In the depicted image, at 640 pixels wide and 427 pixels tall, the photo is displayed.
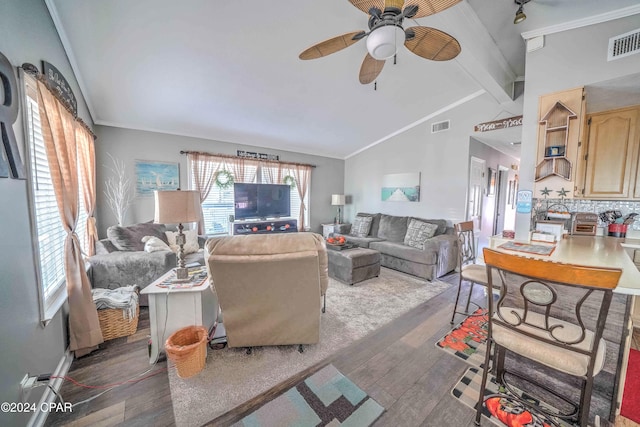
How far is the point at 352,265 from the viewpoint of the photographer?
336cm

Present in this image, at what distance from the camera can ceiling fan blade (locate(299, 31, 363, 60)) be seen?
1698mm

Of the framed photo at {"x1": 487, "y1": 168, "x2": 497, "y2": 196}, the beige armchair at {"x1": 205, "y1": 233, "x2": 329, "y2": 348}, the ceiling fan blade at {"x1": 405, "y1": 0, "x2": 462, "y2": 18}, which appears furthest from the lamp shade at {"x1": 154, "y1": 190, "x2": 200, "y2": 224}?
the framed photo at {"x1": 487, "y1": 168, "x2": 497, "y2": 196}

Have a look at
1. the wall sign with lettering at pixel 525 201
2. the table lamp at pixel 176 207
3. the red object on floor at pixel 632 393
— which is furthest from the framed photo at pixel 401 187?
the table lamp at pixel 176 207

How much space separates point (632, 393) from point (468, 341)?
3.15 feet

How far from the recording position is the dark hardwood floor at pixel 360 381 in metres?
1.37

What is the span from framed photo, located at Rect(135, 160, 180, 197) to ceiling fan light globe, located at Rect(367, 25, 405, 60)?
4047mm

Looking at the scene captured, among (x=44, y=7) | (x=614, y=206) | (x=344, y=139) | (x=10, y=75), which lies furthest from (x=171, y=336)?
(x=344, y=139)

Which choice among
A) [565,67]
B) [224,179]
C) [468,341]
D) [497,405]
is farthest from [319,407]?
[224,179]

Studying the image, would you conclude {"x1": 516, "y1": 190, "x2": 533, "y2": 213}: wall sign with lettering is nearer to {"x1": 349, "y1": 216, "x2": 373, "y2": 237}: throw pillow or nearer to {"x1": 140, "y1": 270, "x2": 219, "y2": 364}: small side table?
{"x1": 349, "y1": 216, "x2": 373, "y2": 237}: throw pillow

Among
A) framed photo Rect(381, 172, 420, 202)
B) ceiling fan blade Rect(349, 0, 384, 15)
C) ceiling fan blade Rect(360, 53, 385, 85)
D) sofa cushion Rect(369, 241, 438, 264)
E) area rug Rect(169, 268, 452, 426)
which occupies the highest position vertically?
ceiling fan blade Rect(349, 0, 384, 15)

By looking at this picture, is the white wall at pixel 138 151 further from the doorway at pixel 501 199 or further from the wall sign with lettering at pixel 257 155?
the doorway at pixel 501 199

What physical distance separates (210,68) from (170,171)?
7.51 feet

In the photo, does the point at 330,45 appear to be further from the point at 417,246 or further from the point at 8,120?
the point at 417,246

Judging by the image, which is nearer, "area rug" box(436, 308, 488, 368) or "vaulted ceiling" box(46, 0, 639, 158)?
"area rug" box(436, 308, 488, 368)
